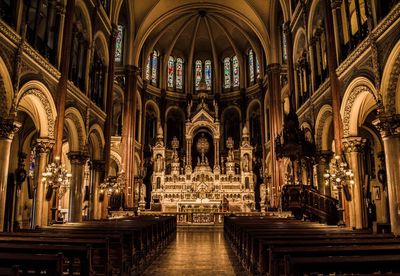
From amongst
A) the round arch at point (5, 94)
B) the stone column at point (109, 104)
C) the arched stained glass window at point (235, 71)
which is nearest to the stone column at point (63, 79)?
the round arch at point (5, 94)

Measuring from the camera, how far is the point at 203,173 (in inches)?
1334

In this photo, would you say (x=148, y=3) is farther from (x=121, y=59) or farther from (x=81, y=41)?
(x=81, y=41)

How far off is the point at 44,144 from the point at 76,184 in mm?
4531

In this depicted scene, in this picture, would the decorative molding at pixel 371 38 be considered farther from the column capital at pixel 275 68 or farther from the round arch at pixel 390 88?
the column capital at pixel 275 68

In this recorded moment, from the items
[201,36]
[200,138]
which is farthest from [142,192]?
[201,36]

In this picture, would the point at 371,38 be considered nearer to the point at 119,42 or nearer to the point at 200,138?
the point at 119,42

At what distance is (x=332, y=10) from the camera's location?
60.8ft

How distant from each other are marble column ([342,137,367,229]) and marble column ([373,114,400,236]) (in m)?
2.84

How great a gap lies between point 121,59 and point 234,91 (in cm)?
1377

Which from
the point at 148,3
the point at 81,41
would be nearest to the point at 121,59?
the point at 148,3

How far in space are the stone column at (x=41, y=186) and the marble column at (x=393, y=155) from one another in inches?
546

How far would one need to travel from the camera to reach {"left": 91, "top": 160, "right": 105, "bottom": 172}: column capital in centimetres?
2306

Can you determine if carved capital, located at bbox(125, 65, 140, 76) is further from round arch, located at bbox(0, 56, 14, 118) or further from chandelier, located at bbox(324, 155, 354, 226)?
chandelier, located at bbox(324, 155, 354, 226)

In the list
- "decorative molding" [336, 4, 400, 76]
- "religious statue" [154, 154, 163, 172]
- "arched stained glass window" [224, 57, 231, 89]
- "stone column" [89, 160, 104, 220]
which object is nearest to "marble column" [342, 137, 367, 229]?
"decorative molding" [336, 4, 400, 76]
